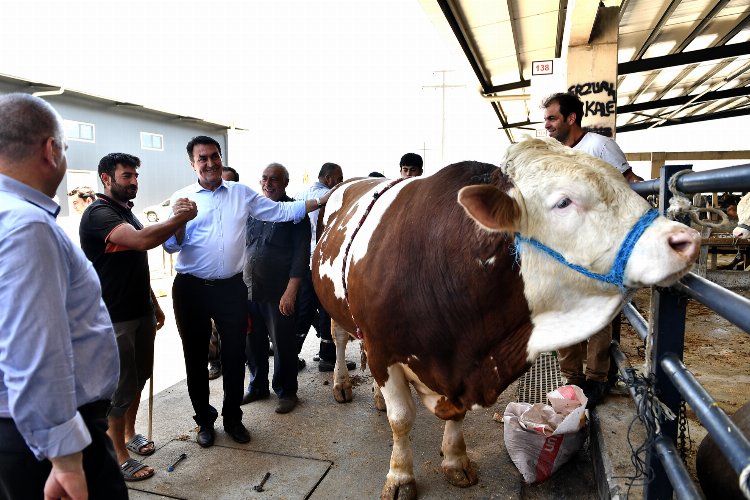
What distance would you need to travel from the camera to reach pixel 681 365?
5.06ft

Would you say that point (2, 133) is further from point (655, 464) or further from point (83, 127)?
point (83, 127)

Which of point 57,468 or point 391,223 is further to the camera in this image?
point 391,223

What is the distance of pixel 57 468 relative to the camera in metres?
1.29

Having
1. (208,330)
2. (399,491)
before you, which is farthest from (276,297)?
(399,491)

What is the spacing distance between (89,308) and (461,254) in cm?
137

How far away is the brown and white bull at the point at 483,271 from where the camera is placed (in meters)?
1.69

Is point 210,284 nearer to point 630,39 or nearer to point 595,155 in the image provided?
point 595,155

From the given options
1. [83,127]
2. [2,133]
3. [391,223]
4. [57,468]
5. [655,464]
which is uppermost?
[83,127]

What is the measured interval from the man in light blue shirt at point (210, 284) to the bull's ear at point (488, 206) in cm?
205

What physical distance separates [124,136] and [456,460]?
17.2 meters

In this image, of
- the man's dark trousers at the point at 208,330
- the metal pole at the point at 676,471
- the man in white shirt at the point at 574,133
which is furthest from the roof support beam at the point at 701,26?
the man's dark trousers at the point at 208,330

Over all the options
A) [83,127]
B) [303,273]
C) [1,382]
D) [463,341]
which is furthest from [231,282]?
[83,127]

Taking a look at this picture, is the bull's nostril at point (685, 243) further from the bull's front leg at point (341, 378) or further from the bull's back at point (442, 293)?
the bull's front leg at point (341, 378)

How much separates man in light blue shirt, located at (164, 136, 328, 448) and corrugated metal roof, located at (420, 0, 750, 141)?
2.93 meters
